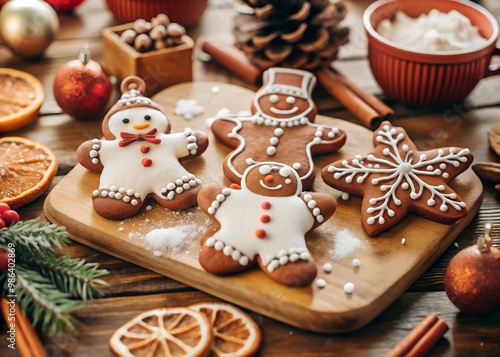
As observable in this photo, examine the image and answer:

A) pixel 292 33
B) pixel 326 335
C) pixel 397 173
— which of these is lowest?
pixel 326 335

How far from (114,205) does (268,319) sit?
0.40m

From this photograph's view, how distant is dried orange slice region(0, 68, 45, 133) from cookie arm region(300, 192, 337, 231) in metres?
0.78

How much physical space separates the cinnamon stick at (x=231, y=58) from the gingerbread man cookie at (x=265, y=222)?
23.1 inches

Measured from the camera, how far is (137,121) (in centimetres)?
148

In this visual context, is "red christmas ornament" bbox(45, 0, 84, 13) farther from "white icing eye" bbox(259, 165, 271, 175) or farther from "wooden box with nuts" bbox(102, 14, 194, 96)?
"white icing eye" bbox(259, 165, 271, 175)

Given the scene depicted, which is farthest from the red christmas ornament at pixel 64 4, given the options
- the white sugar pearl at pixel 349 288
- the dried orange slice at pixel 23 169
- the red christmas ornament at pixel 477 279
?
the red christmas ornament at pixel 477 279

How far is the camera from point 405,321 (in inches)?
47.9

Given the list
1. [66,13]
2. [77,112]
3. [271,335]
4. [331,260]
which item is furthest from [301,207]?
[66,13]

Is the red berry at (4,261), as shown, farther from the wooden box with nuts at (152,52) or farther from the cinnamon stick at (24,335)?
the wooden box with nuts at (152,52)

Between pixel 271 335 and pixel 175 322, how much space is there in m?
0.17

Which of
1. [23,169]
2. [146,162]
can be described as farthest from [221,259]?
[23,169]

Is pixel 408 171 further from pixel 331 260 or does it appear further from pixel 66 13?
pixel 66 13

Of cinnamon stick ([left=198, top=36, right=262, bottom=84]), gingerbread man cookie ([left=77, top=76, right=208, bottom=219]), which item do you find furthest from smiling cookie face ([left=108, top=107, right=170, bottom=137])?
cinnamon stick ([left=198, top=36, right=262, bottom=84])

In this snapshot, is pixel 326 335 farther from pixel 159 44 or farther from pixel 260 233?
pixel 159 44
